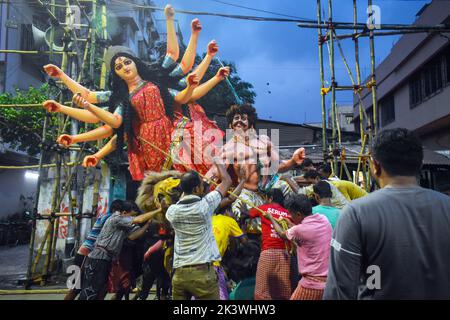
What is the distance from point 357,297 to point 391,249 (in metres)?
0.30

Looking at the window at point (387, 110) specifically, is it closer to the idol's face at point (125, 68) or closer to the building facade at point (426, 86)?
the building facade at point (426, 86)

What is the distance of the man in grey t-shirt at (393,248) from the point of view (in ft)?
5.66

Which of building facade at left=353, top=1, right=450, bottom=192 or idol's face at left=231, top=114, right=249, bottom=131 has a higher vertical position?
building facade at left=353, top=1, right=450, bottom=192

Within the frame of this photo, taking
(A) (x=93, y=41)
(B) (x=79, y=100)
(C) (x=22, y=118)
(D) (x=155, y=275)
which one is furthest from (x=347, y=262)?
(C) (x=22, y=118)

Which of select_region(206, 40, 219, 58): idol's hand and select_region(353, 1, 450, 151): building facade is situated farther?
select_region(353, 1, 450, 151): building facade

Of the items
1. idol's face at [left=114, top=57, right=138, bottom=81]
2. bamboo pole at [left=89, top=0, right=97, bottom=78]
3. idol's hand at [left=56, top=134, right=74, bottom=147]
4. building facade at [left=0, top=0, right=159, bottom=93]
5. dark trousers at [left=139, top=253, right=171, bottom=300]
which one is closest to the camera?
dark trousers at [left=139, top=253, right=171, bottom=300]

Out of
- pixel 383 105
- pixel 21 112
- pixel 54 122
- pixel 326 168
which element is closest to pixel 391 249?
pixel 326 168

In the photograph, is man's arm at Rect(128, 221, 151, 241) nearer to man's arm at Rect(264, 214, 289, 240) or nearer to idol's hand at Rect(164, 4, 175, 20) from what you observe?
man's arm at Rect(264, 214, 289, 240)

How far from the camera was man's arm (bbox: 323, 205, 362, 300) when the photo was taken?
1770 mm

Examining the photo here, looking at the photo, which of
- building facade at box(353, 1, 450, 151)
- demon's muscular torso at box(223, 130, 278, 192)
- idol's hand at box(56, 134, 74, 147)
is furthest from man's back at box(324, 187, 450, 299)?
building facade at box(353, 1, 450, 151)

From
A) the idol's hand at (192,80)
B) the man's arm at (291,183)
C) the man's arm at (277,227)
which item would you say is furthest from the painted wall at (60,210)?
the man's arm at (277,227)

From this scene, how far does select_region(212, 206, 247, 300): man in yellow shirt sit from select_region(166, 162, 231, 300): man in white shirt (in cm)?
42

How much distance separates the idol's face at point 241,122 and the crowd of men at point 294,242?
845 millimetres

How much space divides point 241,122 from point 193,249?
218cm
